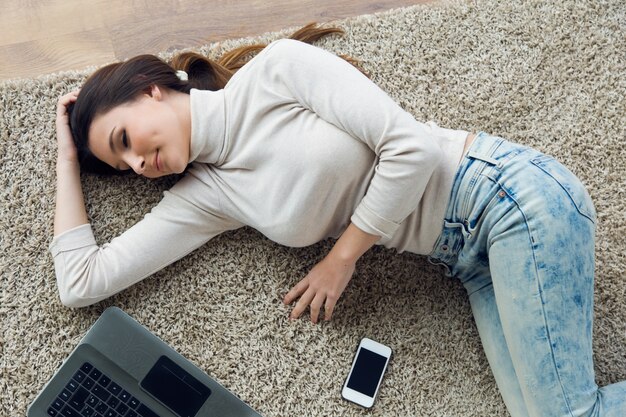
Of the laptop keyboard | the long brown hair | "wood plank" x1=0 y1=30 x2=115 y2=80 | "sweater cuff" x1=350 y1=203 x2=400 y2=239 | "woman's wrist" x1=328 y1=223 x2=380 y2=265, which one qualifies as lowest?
the laptop keyboard

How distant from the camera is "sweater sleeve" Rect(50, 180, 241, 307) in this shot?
3.45 feet

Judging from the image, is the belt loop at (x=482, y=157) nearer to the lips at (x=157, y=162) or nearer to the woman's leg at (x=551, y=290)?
the woman's leg at (x=551, y=290)

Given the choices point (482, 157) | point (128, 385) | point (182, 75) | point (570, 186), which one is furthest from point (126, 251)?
point (570, 186)

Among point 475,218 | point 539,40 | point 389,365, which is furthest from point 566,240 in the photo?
point 539,40

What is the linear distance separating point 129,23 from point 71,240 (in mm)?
530

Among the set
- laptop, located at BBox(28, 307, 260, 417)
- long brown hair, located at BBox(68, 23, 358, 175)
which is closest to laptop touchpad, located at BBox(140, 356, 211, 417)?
laptop, located at BBox(28, 307, 260, 417)

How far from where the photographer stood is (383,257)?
1171 millimetres

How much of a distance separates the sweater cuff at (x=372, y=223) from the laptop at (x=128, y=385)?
424 mm

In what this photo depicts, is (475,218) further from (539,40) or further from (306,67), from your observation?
(539,40)

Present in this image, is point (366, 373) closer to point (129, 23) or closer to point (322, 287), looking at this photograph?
point (322, 287)

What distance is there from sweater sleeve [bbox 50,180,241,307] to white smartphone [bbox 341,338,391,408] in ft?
1.28

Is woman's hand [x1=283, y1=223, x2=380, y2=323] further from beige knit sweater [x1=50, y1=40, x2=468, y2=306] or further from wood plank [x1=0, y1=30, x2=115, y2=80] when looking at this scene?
wood plank [x1=0, y1=30, x2=115, y2=80]

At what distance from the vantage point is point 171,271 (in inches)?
45.5

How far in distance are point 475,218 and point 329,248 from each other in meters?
0.33
